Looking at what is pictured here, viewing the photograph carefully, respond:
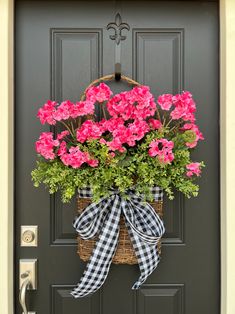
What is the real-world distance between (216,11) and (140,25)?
37 centimetres

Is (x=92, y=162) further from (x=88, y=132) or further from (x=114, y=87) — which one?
(x=114, y=87)

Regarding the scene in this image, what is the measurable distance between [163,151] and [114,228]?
383 mm

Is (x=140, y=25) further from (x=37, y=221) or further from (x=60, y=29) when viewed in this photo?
(x=37, y=221)

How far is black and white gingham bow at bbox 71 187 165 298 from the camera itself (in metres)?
1.39

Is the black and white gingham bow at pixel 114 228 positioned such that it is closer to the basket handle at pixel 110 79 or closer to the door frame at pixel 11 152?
the door frame at pixel 11 152

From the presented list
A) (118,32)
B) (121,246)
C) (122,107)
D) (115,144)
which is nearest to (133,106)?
(122,107)

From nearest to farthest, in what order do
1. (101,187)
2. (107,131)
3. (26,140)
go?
(101,187) < (107,131) < (26,140)

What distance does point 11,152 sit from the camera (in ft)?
5.10

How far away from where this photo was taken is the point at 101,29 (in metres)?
1.62

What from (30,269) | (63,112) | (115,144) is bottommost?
(30,269)

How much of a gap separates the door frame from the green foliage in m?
0.23
